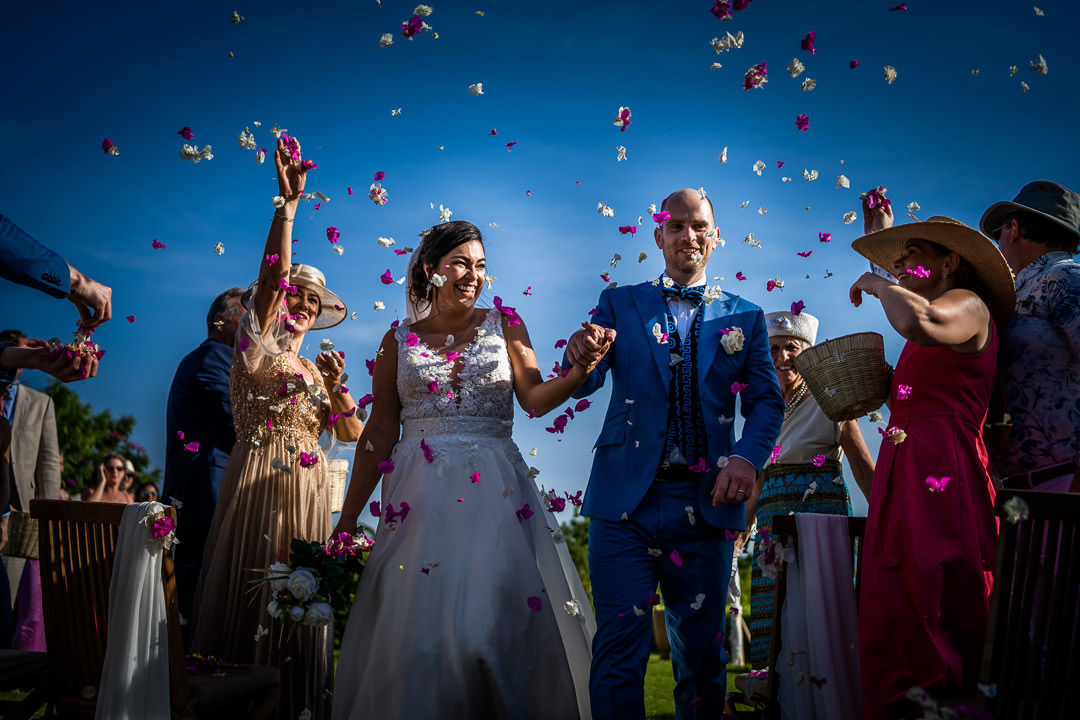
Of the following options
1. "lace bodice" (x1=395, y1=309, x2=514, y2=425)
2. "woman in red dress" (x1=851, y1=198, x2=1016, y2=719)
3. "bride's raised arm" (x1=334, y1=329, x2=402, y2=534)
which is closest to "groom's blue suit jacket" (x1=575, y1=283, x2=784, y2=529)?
"lace bodice" (x1=395, y1=309, x2=514, y2=425)

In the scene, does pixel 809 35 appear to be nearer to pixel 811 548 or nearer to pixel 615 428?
pixel 615 428

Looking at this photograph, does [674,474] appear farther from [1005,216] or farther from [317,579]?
[1005,216]

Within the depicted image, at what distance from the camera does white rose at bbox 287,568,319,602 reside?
3.34 m

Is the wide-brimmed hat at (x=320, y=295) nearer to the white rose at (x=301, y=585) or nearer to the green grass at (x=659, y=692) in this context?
the white rose at (x=301, y=585)

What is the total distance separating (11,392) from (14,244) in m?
2.46

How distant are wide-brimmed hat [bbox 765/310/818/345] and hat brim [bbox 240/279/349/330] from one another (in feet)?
9.32

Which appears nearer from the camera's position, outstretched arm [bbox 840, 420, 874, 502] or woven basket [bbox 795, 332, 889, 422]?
woven basket [bbox 795, 332, 889, 422]

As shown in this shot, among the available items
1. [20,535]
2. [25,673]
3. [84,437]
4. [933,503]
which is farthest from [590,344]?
[84,437]

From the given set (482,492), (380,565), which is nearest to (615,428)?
(482,492)

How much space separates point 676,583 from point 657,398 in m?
0.77

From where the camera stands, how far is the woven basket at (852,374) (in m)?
3.28

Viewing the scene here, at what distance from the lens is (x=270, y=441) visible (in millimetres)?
4480

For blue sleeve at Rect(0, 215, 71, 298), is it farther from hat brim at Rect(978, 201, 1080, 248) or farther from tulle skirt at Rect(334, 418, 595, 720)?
hat brim at Rect(978, 201, 1080, 248)

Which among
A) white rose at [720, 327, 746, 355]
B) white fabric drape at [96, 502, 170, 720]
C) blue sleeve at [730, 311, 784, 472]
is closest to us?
white fabric drape at [96, 502, 170, 720]
